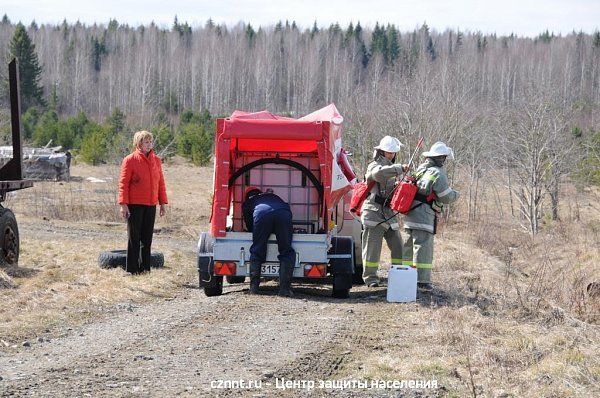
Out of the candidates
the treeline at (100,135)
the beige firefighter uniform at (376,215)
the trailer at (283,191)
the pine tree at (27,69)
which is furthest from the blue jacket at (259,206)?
the pine tree at (27,69)

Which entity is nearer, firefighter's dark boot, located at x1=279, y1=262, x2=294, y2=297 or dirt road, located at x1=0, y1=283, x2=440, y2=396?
dirt road, located at x1=0, y1=283, x2=440, y2=396

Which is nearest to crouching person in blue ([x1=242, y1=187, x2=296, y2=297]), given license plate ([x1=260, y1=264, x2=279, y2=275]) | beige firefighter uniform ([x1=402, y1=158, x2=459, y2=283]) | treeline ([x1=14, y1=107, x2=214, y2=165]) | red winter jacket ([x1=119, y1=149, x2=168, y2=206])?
license plate ([x1=260, y1=264, x2=279, y2=275])

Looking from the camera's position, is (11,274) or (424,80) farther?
(424,80)

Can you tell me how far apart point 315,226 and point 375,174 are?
1.05 metres

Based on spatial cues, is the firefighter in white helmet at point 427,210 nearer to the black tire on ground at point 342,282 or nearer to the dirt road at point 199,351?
the black tire on ground at point 342,282

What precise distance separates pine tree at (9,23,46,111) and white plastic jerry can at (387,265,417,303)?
75.8m

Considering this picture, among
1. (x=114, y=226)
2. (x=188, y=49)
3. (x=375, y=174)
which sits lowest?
(x=114, y=226)

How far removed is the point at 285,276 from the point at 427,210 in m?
2.09

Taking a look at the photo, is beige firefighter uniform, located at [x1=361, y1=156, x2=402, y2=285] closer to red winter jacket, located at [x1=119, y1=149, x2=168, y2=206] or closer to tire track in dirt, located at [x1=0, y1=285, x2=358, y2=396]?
tire track in dirt, located at [x1=0, y1=285, x2=358, y2=396]

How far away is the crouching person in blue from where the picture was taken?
11898 mm

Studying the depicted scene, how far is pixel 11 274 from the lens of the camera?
13.9m

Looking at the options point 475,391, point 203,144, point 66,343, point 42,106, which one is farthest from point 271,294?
point 42,106

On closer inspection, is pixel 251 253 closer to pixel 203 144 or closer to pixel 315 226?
pixel 315 226

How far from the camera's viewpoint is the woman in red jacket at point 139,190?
526 inches
